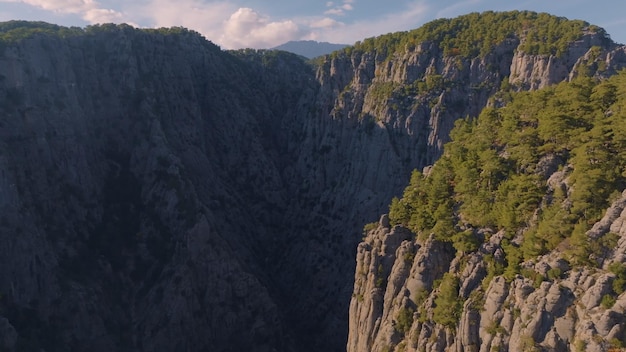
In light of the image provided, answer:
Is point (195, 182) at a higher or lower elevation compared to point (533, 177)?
lower

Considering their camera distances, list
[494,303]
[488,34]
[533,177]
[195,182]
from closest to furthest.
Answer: [494,303], [533,177], [195,182], [488,34]

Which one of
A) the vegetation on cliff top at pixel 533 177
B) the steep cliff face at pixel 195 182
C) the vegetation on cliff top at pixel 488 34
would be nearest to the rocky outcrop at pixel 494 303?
the vegetation on cliff top at pixel 533 177

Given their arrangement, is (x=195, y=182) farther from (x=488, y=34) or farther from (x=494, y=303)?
(x=488, y=34)

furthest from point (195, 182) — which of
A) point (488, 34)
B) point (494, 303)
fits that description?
point (488, 34)

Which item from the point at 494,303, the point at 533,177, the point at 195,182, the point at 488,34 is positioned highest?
the point at 488,34

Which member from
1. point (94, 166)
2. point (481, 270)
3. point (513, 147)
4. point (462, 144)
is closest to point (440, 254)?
point (481, 270)

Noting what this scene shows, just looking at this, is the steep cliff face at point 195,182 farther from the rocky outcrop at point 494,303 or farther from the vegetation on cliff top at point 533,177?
the vegetation on cliff top at point 533,177
